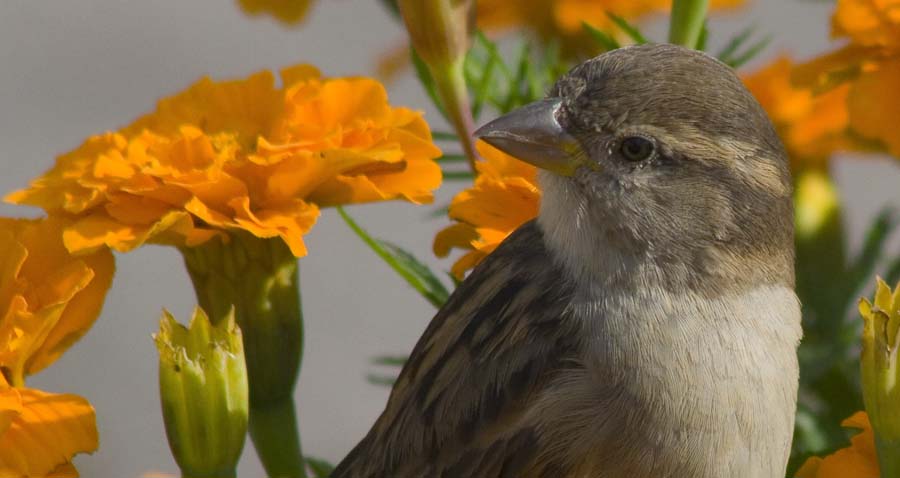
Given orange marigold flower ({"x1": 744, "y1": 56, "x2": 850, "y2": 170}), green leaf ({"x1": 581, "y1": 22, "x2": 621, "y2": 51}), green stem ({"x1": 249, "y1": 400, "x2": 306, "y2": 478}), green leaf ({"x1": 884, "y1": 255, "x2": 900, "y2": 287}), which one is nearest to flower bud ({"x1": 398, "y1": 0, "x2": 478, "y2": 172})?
green leaf ({"x1": 581, "y1": 22, "x2": 621, "y2": 51})

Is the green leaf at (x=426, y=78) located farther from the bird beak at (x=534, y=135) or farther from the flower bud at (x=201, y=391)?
the flower bud at (x=201, y=391)

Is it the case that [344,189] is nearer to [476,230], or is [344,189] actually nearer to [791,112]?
[476,230]

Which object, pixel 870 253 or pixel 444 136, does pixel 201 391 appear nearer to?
pixel 444 136

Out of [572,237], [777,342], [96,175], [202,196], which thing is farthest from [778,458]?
[96,175]

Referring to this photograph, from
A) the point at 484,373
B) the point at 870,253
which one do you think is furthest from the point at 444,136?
the point at 870,253

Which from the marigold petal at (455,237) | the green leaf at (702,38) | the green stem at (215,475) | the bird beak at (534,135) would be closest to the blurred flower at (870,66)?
the green leaf at (702,38)

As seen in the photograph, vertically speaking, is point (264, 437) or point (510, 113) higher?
point (510, 113)
